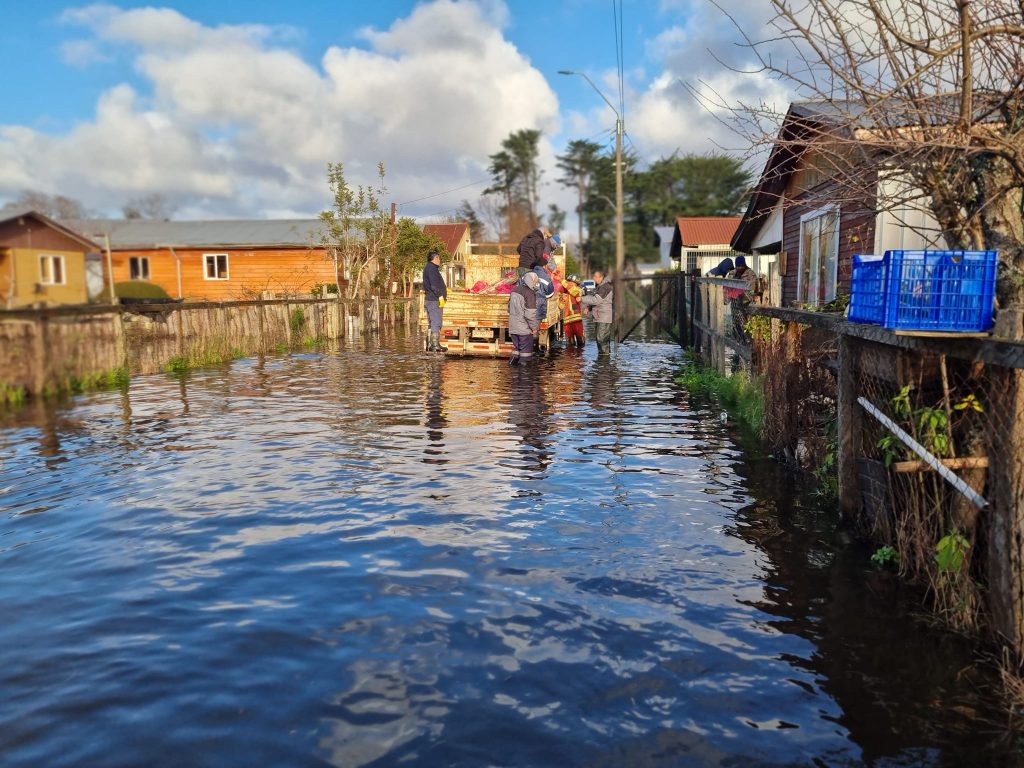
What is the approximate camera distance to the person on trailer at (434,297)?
1956 cm

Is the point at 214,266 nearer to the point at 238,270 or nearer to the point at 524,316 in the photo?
the point at 238,270

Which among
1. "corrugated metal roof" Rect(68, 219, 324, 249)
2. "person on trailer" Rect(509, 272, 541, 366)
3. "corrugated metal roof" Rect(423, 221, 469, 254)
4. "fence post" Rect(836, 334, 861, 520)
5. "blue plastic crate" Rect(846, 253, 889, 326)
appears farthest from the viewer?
"corrugated metal roof" Rect(423, 221, 469, 254)

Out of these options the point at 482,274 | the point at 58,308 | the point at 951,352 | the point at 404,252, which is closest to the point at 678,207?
the point at 404,252

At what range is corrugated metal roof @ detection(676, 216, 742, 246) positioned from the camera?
46.5 metres

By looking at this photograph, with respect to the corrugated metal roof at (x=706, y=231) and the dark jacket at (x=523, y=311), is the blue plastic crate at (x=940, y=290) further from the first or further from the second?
the corrugated metal roof at (x=706, y=231)

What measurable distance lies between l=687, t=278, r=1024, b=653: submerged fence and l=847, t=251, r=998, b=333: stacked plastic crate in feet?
0.51

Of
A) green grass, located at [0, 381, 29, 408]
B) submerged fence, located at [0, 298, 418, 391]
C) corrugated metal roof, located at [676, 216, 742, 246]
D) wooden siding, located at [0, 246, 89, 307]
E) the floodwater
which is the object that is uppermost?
corrugated metal roof, located at [676, 216, 742, 246]

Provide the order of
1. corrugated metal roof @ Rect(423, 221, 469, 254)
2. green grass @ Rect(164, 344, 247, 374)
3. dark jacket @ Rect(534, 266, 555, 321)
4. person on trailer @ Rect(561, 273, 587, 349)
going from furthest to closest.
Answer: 1. corrugated metal roof @ Rect(423, 221, 469, 254)
2. person on trailer @ Rect(561, 273, 587, 349)
3. dark jacket @ Rect(534, 266, 555, 321)
4. green grass @ Rect(164, 344, 247, 374)

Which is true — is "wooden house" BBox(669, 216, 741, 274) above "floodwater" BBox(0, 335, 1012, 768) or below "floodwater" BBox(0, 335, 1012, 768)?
above

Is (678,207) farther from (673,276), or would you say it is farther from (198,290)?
(673,276)

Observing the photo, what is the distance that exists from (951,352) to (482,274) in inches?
794

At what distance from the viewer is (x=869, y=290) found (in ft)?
17.7

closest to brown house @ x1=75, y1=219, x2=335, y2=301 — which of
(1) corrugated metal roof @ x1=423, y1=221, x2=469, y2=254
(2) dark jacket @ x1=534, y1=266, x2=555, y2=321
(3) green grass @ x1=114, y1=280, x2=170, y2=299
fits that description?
(3) green grass @ x1=114, y1=280, x2=170, y2=299

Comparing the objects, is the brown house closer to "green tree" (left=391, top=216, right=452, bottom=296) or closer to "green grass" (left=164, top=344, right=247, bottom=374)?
"green tree" (left=391, top=216, right=452, bottom=296)
